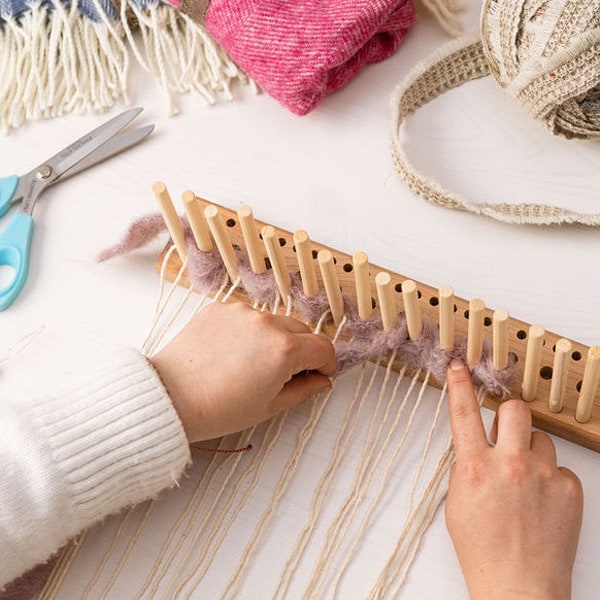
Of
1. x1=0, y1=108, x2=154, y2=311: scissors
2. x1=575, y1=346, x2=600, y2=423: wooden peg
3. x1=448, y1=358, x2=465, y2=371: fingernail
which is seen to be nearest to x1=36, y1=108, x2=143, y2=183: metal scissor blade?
x1=0, y1=108, x2=154, y2=311: scissors

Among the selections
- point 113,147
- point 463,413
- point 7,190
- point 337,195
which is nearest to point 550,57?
point 337,195

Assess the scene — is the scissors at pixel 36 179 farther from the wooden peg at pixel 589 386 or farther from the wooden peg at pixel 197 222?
the wooden peg at pixel 589 386

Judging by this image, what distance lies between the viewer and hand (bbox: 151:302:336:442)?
828 millimetres

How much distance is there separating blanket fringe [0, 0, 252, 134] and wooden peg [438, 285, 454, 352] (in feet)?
1.45

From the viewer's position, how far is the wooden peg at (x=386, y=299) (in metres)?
0.82

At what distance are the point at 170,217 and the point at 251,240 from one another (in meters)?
0.09

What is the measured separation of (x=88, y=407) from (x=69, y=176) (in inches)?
14.4

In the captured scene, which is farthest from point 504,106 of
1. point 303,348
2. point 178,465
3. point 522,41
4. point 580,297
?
point 178,465

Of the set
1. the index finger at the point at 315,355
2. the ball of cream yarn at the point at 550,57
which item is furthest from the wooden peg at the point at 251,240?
the ball of cream yarn at the point at 550,57

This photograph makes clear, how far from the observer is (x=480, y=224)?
3.25 feet

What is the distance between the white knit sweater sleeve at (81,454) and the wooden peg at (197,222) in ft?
0.52

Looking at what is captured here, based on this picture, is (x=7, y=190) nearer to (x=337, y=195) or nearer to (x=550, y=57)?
(x=337, y=195)

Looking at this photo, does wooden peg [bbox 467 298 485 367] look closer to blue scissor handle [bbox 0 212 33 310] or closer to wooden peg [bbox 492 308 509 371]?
wooden peg [bbox 492 308 509 371]

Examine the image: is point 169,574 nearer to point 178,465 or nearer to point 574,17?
point 178,465
